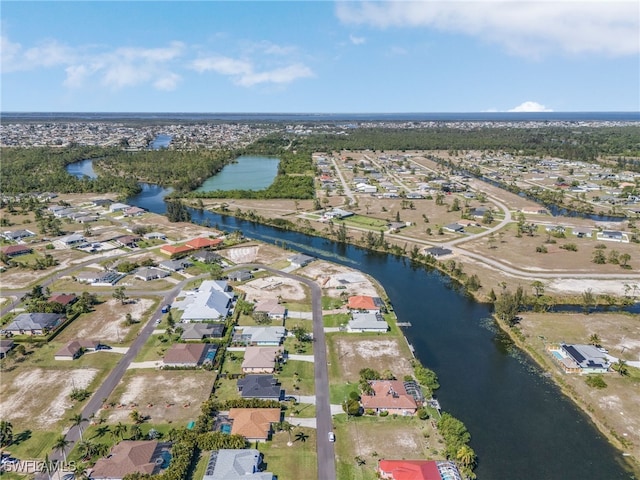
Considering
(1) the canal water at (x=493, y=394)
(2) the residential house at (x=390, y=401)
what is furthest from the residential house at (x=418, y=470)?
(2) the residential house at (x=390, y=401)

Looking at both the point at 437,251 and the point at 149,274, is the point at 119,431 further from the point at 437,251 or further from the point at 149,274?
the point at 437,251

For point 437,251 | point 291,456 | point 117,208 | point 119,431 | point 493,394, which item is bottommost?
point 493,394

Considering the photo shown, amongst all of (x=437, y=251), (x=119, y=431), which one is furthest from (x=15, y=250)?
(x=437, y=251)

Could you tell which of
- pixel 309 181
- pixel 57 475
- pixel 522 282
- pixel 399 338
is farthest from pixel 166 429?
pixel 309 181

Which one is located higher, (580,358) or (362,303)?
(362,303)

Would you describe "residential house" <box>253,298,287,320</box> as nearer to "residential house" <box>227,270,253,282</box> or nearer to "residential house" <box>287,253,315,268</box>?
"residential house" <box>227,270,253,282</box>

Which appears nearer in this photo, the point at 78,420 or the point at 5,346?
the point at 78,420

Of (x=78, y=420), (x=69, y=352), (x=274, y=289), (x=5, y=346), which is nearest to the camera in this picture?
(x=78, y=420)

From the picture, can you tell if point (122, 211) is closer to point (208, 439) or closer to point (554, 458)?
point (208, 439)
